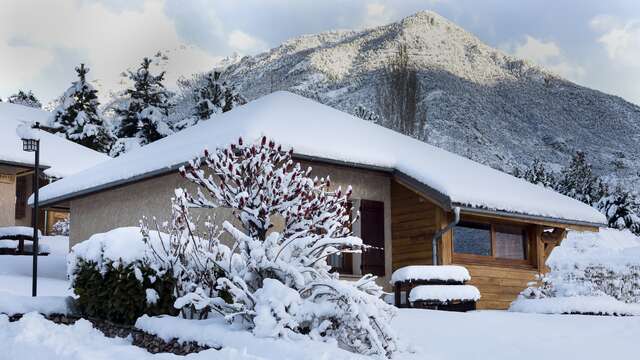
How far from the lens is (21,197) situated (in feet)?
81.3

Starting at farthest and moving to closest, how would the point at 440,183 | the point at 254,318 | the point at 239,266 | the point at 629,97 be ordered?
the point at 629,97 → the point at 440,183 → the point at 239,266 → the point at 254,318

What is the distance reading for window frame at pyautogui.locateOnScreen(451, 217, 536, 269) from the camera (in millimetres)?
15727

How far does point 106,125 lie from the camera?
34.3m

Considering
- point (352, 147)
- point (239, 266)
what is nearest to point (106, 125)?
point (352, 147)

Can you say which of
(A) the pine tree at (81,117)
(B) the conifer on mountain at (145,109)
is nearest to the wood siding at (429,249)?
(B) the conifer on mountain at (145,109)

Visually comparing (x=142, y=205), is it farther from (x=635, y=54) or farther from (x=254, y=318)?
(x=635, y=54)

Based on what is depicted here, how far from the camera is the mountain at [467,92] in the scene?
2248 inches

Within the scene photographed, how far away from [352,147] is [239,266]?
6695 mm

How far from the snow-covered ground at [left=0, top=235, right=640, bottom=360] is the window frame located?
144 inches

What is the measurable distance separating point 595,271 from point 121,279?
16.5 m

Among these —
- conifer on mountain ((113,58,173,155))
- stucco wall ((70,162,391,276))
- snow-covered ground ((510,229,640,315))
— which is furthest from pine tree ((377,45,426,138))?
stucco wall ((70,162,391,276))

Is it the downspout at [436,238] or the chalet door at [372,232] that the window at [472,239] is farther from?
the chalet door at [372,232]

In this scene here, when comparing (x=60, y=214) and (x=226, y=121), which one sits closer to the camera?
(x=226, y=121)

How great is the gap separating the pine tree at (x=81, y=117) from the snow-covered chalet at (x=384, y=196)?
1593cm
